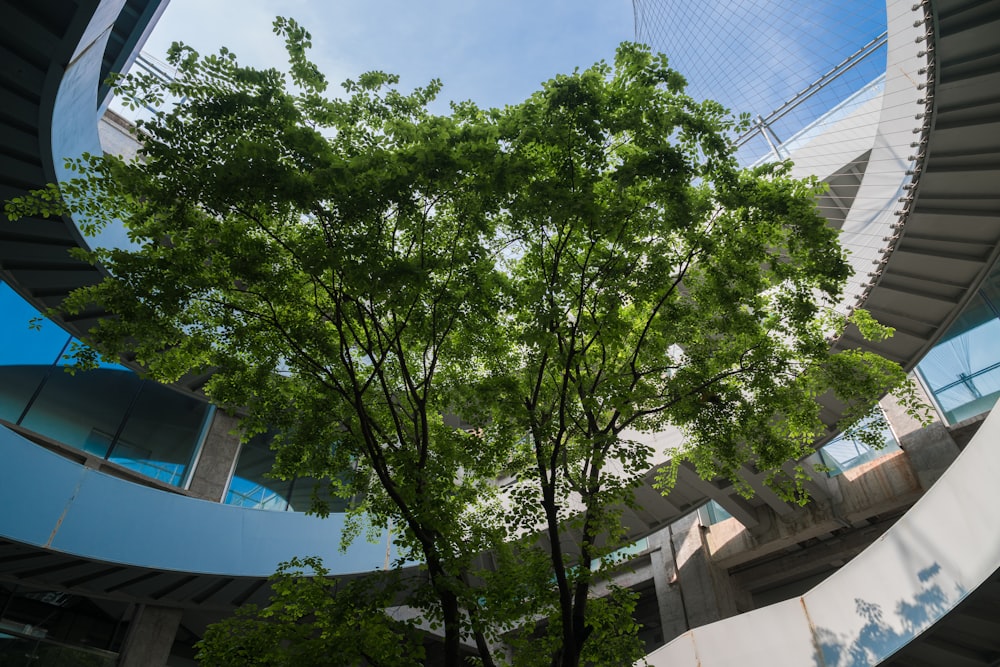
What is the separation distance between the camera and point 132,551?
13.9 metres

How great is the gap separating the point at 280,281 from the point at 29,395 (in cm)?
1321

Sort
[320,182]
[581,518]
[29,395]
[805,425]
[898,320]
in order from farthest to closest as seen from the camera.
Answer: [29,395], [898,320], [805,425], [581,518], [320,182]

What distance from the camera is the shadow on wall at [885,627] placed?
8564mm

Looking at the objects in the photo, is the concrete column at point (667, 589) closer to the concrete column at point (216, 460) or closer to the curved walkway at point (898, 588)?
the curved walkway at point (898, 588)

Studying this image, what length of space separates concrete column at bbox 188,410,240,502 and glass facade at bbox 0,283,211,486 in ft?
1.15

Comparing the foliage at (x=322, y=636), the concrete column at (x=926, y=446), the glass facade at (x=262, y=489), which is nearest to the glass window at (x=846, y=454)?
the concrete column at (x=926, y=446)

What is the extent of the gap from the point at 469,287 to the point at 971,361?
1451 centimetres

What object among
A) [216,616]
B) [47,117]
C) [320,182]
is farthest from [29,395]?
[320,182]

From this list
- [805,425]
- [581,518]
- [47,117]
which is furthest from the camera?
[805,425]

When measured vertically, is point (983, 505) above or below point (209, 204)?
below

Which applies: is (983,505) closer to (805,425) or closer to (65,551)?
(805,425)

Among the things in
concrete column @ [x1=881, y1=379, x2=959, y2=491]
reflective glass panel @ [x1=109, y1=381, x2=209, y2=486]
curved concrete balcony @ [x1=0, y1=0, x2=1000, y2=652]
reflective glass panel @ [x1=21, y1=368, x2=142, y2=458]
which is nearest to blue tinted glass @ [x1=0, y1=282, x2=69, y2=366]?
reflective glass panel @ [x1=21, y1=368, x2=142, y2=458]

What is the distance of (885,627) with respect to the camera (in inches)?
373

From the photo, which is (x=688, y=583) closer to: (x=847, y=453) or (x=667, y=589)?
(x=667, y=589)
